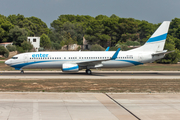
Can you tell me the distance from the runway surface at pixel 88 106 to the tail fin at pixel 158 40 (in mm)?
21110

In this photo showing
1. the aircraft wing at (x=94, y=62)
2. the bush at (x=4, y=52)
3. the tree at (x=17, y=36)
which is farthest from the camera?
the tree at (x=17, y=36)

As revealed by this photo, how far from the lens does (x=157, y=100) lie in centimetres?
1755

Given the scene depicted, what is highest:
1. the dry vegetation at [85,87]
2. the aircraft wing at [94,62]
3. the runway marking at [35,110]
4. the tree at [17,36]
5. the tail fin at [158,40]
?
the tree at [17,36]

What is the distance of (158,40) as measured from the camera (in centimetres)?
3959

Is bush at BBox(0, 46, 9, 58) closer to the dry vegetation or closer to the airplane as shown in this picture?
the airplane

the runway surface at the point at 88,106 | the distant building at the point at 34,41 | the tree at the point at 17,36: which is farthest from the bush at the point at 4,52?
the runway surface at the point at 88,106

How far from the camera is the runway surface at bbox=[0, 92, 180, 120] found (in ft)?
43.3

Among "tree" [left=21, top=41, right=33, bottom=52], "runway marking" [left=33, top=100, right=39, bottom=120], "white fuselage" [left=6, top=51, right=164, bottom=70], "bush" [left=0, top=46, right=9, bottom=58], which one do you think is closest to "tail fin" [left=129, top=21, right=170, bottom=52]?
"white fuselage" [left=6, top=51, right=164, bottom=70]

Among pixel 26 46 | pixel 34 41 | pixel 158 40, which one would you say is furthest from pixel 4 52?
pixel 158 40

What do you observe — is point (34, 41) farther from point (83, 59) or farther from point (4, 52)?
point (83, 59)

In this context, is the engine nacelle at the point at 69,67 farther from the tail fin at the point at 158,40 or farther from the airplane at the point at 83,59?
the tail fin at the point at 158,40

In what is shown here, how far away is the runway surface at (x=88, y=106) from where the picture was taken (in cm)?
1319

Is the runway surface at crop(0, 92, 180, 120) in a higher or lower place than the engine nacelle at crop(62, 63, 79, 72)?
lower

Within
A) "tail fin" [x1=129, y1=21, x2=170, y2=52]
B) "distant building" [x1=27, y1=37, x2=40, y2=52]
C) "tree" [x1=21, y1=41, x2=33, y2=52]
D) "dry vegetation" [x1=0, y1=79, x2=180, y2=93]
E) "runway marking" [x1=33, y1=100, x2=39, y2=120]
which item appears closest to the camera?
"runway marking" [x1=33, y1=100, x2=39, y2=120]
